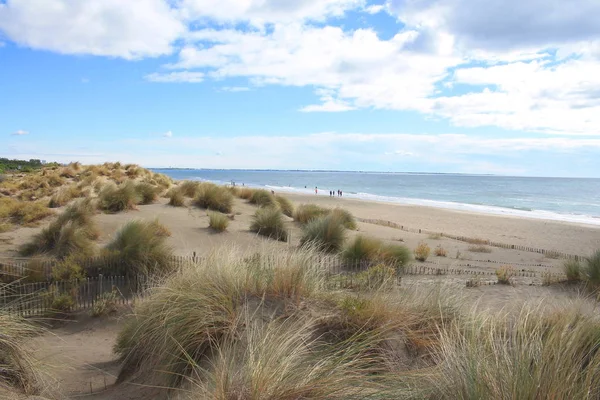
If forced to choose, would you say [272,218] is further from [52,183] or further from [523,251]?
[52,183]

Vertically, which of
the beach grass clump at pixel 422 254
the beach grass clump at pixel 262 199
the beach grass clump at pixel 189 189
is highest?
the beach grass clump at pixel 189 189

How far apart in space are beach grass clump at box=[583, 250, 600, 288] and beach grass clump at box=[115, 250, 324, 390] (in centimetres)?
874

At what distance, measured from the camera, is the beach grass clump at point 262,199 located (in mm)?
25916

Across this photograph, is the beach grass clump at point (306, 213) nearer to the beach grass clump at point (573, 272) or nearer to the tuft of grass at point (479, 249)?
the tuft of grass at point (479, 249)

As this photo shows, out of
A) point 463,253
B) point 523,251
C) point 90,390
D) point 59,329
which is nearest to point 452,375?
point 90,390

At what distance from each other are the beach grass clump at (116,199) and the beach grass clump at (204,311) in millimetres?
13738

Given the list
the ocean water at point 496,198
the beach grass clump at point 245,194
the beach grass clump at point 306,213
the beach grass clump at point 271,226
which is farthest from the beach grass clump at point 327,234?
the ocean water at point 496,198

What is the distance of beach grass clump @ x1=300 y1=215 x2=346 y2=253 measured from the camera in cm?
1586

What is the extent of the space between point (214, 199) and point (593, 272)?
16230 millimetres

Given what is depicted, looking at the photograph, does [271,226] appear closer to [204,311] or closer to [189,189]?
[189,189]

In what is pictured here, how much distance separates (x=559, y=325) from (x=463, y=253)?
1529cm

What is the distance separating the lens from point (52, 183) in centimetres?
2845

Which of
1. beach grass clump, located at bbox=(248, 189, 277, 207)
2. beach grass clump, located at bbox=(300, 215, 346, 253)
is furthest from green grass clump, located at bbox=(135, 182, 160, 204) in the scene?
beach grass clump, located at bbox=(300, 215, 346, 253)

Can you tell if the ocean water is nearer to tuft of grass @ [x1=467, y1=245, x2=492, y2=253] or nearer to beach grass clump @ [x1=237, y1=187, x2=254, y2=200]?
tuft of grass @ [x1=467, y1=245, x2=492, y2=253]
